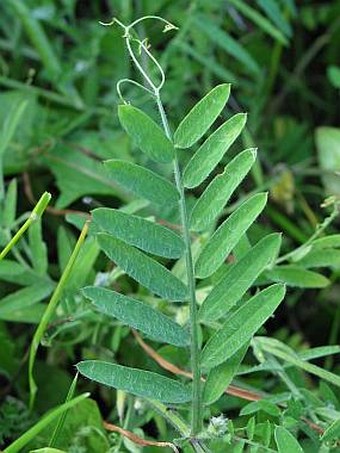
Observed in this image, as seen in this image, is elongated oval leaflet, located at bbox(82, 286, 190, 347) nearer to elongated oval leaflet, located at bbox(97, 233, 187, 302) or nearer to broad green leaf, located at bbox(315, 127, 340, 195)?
elongated oval leaflet, located at bbox(97, 233, 187, 302)

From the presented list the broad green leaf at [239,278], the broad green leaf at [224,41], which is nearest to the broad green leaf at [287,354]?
the broad green leaf at [239,278]

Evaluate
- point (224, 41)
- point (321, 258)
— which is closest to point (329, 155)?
point (224, 41)

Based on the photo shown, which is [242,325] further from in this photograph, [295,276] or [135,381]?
[295,276]

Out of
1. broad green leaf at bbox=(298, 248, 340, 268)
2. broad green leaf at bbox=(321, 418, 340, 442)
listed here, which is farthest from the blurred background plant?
broad green leaf at bbox=(321, 418, 340, 442)

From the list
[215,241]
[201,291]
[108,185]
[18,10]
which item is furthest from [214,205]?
[18,10]

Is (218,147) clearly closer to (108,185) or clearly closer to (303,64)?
(108,185)
